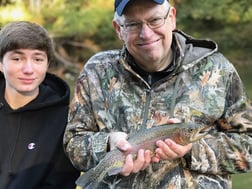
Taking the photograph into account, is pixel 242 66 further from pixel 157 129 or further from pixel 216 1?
pixel 157 129

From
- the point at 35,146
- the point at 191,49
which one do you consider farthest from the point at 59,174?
the point at 191,49

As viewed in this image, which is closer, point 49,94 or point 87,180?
point 87,180

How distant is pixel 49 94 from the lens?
133 inches

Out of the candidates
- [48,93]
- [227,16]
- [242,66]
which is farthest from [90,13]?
[48,93]

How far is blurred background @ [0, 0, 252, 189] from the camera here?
2220 cm

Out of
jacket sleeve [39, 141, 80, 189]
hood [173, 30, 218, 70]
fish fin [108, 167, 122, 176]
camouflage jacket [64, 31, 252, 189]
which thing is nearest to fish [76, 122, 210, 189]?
fish fin [108, 167, 122, 176]

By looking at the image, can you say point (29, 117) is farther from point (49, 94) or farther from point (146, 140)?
point (146, 140)

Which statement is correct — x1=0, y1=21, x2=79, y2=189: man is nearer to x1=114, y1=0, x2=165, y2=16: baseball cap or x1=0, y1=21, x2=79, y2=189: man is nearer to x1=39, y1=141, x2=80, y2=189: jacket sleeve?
x1=39, y1=141, x2=80, y2=189: jacket sleeve

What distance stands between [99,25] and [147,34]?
23178 mm

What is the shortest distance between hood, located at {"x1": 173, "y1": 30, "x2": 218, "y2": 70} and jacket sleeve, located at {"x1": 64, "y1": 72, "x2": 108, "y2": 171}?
428 millimetres

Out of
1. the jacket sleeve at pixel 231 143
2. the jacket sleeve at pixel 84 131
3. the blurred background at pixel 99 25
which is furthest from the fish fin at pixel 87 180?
the blurred background at pixel 99 25

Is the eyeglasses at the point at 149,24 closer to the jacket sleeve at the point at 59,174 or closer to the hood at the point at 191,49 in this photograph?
the hood at the point at 191,49

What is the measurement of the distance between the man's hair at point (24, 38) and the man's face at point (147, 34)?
74 cm

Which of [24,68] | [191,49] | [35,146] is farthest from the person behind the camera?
[35,146]
